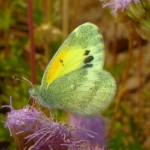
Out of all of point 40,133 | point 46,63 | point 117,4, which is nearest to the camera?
point 40,133

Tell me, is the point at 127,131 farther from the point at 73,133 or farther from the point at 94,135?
the point at 73,133

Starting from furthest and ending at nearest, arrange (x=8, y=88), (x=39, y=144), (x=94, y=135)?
1. (x=8, y=88)
2. (x=94, y=135)
3. (x=39, y=144)

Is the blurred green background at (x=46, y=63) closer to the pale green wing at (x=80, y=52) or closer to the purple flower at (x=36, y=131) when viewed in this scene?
the pale green wing at (x=80, y=52)

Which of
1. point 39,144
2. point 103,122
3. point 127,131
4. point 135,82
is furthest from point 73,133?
point 135,82

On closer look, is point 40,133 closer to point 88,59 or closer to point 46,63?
point 88,59

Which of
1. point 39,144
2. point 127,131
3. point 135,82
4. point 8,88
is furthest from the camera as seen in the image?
point 135,82

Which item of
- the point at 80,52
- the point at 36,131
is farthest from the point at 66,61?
the point at 36,131

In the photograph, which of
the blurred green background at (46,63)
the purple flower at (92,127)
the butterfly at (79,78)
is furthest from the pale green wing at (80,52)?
the blurred green background at (46,63)
